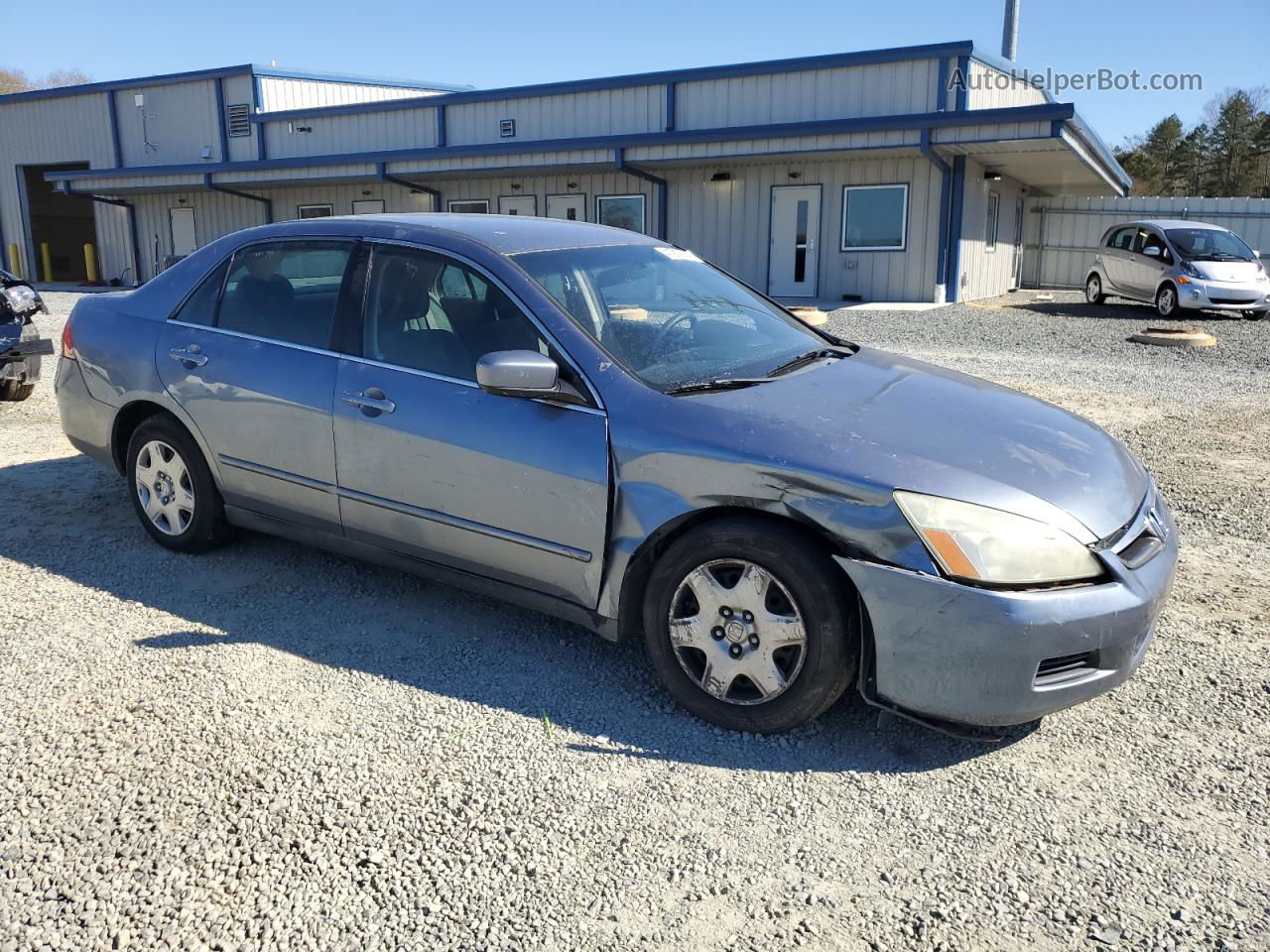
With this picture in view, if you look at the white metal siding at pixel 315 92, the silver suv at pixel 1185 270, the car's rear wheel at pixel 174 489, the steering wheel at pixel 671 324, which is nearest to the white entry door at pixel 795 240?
the silver suv at pixel 1185 270

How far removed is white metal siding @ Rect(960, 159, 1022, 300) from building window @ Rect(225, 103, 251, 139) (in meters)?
19.9

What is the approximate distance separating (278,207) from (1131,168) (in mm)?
39021

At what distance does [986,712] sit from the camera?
304cm

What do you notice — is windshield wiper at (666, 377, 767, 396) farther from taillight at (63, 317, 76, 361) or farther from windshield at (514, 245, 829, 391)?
taillight at (63, 317, 76, 361)

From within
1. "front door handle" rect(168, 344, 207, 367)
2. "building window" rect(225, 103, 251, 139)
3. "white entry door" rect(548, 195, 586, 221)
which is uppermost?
"building window" rect(225, 103, 251, 139)

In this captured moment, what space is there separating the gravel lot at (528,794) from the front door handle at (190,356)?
0.98 metres

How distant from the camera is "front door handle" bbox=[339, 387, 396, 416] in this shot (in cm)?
405

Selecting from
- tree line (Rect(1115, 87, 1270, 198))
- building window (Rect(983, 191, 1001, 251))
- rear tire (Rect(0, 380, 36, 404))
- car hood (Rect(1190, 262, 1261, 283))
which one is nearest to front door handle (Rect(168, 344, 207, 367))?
rear tire (Rect(0, 380, 36, 404))

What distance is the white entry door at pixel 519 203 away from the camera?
24875mm

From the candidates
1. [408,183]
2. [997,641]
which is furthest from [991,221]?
[997,641]

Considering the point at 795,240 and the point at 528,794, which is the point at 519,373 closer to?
the point at 528,794

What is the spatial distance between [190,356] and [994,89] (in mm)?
19389

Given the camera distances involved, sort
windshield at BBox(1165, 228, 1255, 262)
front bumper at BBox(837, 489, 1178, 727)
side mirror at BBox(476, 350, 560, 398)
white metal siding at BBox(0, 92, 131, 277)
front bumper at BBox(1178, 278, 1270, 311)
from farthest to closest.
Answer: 1. white metal siding at BBox(0, 92, 131, 277)
2. windshield at BBox(1165, 228, 1255, 262)
3. front bumper at BBox(1178, 278, 1270, 311)
4. side mirror at BBox(476, 350, 560, 398)
5. front bumper at BBox(837, 489, 1178, 727)

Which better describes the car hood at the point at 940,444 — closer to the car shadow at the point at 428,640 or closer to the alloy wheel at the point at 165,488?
the car shadow at the point at 428,640
